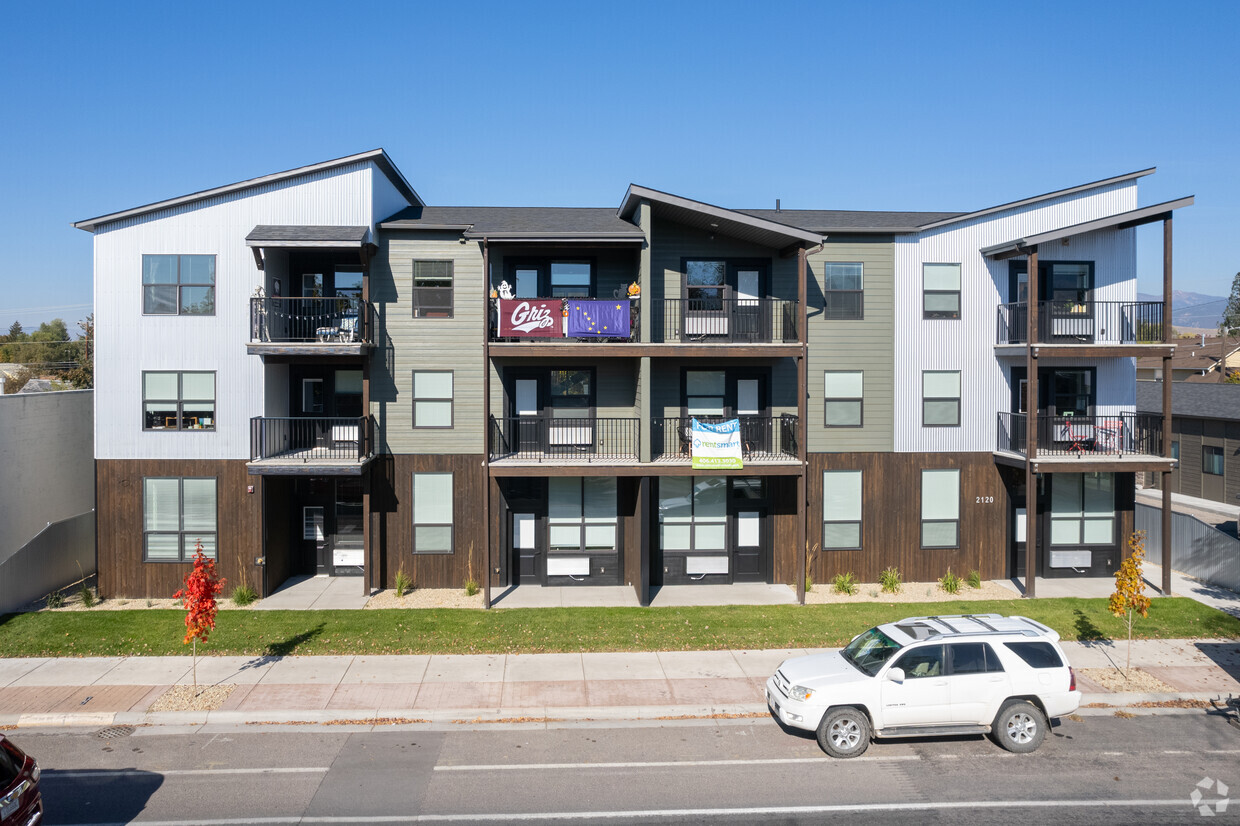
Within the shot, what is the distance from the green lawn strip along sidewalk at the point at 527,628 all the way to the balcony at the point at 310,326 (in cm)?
595

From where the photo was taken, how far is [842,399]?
19781 mm

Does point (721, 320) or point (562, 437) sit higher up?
point (721, 320)

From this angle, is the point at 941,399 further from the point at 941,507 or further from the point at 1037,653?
the point at 1037,653

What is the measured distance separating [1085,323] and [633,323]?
1184 cm

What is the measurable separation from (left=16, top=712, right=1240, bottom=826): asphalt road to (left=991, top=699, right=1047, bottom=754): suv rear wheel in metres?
0.21

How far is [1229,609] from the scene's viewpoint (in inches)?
693

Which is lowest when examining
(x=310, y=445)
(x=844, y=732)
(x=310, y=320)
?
(x=844, y=732)

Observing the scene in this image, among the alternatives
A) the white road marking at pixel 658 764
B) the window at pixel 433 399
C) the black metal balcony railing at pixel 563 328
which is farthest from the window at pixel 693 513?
the white road marking at pixel 658 764

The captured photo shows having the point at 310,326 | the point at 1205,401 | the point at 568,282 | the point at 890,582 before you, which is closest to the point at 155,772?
the point at 310,326

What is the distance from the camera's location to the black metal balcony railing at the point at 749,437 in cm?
1903

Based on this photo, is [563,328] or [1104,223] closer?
Answer: [563,328]

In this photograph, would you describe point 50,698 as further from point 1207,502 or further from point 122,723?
point 1207,502

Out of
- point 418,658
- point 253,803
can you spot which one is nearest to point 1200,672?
point 418,658

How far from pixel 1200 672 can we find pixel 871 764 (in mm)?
7857
